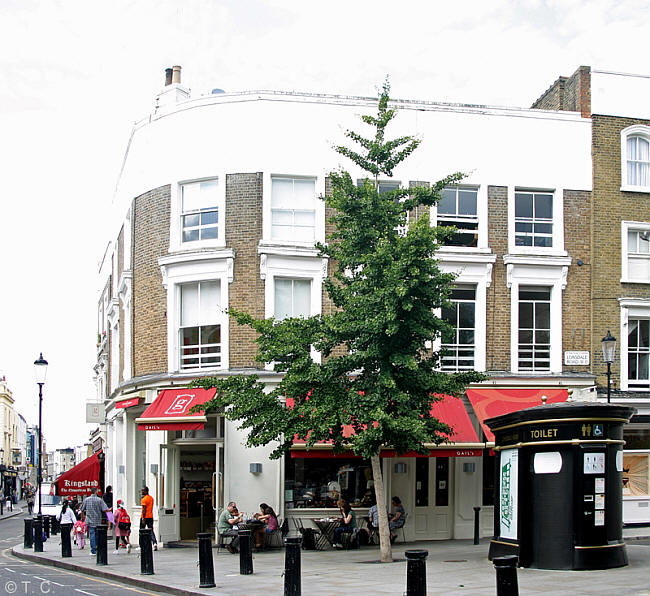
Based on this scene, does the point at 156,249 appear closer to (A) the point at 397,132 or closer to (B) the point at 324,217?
(B) the point at 324,217

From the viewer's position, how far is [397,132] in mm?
25984

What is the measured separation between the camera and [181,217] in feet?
84.3

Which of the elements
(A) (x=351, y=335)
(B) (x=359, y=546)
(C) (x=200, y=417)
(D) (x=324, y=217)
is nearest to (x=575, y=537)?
(A) (x=351, y=335)

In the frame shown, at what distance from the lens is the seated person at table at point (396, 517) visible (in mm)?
23109

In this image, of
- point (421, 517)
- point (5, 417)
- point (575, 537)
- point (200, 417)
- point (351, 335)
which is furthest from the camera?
point (5, 417)

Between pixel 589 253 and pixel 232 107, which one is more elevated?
pixel 232 107

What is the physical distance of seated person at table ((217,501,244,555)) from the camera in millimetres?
21953

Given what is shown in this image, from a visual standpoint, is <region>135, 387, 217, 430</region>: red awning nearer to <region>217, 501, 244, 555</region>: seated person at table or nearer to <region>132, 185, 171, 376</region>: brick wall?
<region>132, 185, 171, 376</region>: brick wall

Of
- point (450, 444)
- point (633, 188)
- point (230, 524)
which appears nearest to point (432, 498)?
point (450, 444)

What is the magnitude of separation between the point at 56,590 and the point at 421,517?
1166 centimetres

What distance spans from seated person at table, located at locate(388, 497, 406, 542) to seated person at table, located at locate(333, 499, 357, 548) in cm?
95

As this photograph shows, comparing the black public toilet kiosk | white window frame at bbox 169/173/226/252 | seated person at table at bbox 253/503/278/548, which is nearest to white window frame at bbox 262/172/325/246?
white window frame at bbox 169/173/226/252

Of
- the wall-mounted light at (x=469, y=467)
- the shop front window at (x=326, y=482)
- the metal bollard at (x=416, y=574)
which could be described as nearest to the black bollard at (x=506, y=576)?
Answer: the metal bollard at (x=416, y=574)

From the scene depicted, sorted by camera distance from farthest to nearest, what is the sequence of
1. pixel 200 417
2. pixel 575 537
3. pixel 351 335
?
1. pixel 200 417
2. pixel 351 335
3. pixel 575 537
